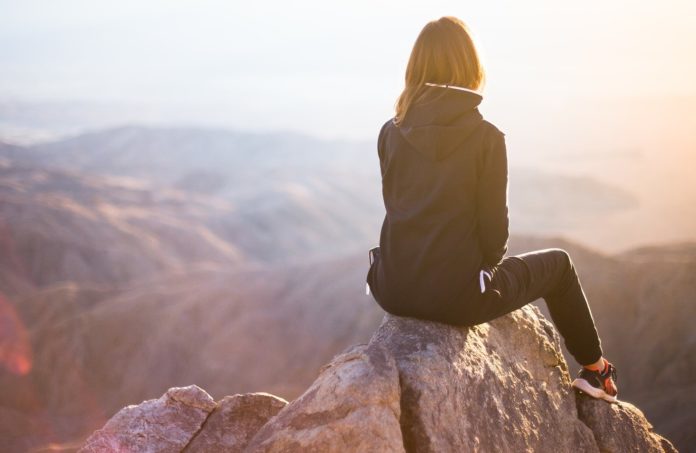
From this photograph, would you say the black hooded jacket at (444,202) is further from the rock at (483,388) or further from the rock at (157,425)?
the rock at (157,425)

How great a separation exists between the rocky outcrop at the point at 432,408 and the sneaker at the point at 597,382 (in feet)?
0.29

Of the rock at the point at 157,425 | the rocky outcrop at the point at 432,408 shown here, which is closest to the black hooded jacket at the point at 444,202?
the rocky outcrop at the point at 432,408

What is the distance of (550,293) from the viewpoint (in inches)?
181

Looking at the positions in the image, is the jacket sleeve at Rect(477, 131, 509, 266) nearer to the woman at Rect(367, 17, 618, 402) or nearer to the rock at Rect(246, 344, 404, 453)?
the woman at Rect(367, 17, 618, 402)

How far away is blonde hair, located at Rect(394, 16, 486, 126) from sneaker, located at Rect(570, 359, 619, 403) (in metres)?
2.23

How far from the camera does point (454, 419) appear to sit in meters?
3.82

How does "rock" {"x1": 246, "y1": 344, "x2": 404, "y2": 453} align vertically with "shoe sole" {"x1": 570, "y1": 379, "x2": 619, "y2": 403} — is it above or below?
above

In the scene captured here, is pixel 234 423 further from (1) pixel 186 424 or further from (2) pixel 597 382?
(2) pixel 597 382

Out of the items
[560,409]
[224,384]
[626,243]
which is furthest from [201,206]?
[560,409]

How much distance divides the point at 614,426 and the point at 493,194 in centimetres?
216

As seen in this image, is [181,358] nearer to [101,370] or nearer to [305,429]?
[101,370]

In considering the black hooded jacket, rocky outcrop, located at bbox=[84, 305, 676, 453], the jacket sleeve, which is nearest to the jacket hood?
the black hooded jacket

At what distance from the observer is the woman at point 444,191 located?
3.74m

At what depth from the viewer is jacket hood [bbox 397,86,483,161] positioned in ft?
12.2
